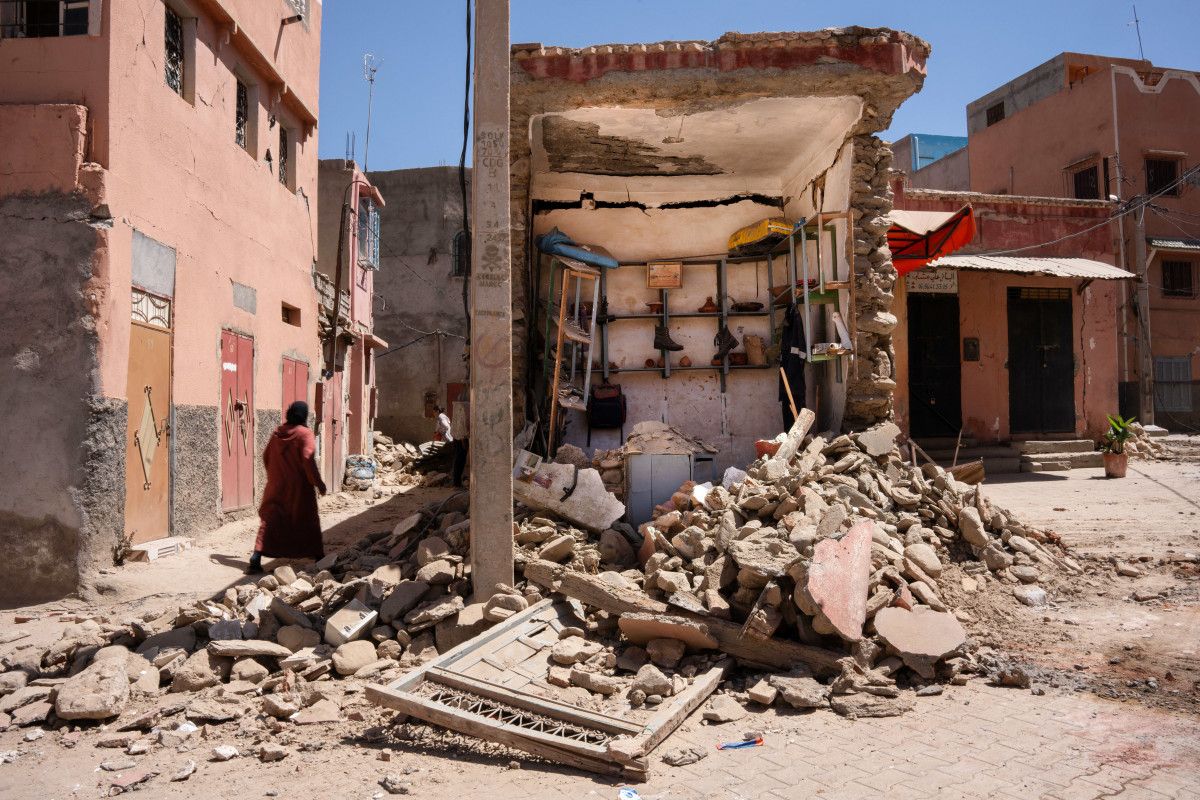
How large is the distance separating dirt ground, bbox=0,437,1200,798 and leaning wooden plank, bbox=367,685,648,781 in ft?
0.29

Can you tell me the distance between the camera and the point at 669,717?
370 centimetres

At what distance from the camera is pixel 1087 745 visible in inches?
137

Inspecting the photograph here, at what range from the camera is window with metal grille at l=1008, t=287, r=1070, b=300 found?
14250mm

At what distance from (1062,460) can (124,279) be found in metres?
14.4

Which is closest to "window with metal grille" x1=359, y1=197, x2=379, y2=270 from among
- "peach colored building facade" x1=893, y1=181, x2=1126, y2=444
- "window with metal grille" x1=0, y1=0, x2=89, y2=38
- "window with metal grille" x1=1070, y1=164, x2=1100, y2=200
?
"window with metal grille" x1=0, y1=0, x2=89, y2=38

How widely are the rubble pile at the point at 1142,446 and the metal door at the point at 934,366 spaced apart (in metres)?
4.00

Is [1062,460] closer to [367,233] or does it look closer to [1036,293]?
[1036,293]

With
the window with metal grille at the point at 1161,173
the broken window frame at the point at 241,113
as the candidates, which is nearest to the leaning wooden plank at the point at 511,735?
the broken window frame at the point at 241,113

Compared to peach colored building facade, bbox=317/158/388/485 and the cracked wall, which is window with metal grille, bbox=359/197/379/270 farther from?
the cracked wall

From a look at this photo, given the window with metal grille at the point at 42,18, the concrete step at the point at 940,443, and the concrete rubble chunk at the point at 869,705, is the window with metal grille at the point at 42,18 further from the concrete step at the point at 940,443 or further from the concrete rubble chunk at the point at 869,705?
the concrete step at the point at 940,443

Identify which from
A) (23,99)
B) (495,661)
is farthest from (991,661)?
(23,99)

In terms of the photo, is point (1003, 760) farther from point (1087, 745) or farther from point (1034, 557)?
point (1034, 557)


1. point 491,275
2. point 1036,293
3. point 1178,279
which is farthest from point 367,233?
point 1178,279

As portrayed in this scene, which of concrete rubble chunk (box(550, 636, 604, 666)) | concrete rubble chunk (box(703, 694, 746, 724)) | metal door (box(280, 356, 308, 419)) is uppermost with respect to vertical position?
metal door (box(280, 356, 308, 419))
